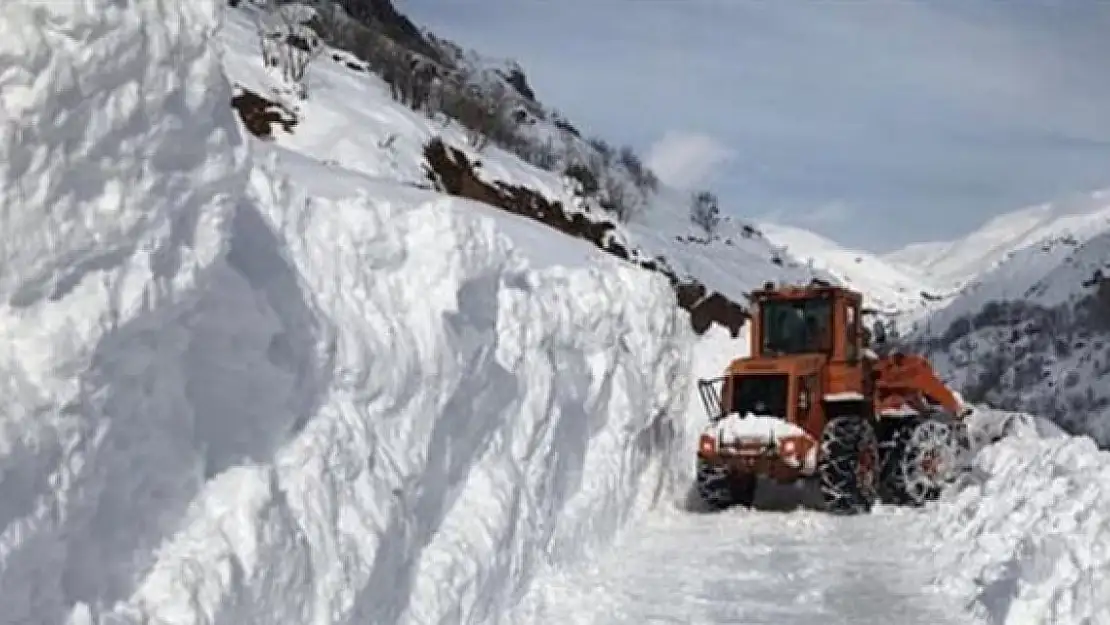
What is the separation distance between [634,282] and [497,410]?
258 inches

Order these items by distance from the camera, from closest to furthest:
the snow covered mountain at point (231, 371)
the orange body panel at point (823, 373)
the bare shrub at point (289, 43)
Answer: the snow covered mountain at point (231, 371)
the orange body panel at point (823, 373)
the bare shrub at point (289, 43)

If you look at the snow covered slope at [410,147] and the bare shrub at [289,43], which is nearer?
the snow covered slope at [410,147]

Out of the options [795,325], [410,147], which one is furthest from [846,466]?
[410,147]

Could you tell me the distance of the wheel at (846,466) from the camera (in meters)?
13.8

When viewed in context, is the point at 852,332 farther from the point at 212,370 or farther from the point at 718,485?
the point at 212,370

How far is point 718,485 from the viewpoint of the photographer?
47.4 feet

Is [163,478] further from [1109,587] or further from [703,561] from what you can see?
[703,561]

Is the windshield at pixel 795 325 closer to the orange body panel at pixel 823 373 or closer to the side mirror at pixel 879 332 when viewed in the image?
the orange body panel at pixel 823 373

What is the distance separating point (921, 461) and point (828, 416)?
3.69ft

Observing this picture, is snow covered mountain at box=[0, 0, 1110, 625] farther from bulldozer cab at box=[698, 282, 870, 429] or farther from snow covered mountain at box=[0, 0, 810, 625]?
bulldozer cab at box=[698, 282, 870, 429]

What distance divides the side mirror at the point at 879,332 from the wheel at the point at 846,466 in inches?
38.8

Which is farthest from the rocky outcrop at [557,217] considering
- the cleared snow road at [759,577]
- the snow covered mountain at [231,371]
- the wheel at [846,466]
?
the snow covered mountain at [231,371]

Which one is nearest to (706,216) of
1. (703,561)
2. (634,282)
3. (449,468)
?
(634,282)

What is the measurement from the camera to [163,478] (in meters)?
4.67
